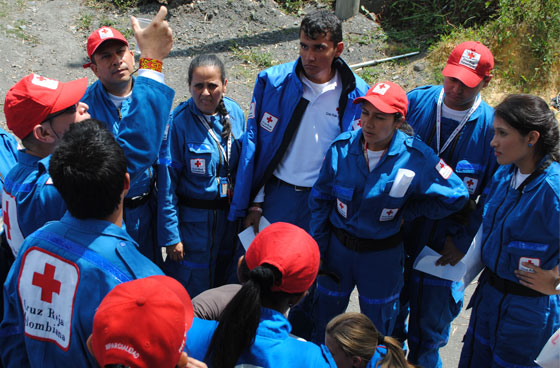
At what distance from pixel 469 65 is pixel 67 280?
9.13 feet

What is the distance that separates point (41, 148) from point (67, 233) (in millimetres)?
738

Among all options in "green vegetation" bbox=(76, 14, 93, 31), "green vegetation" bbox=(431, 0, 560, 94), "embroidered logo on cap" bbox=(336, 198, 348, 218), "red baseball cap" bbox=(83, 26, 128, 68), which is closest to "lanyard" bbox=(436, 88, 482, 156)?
"embroidered logo on cap" bbox=(336, 198, 348, 218)

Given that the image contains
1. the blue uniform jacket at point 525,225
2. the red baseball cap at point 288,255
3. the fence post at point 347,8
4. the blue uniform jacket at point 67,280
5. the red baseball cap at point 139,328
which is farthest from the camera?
the fence post at point 347,8

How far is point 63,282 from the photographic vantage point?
180 cm

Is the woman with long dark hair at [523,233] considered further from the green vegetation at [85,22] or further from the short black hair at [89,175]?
the green vegetation at [85,22]

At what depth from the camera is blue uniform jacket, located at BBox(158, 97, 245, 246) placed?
3434 mm

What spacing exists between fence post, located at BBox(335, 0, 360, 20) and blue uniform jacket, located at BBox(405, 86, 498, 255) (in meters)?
5.32

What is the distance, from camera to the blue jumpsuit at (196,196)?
3.46 metres

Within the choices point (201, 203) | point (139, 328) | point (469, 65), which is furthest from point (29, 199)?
point (469, 65)

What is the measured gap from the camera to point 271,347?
6.16 feet

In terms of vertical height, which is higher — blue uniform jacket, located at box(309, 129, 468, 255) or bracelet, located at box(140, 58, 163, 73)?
bracelet, located at box(140, 58, 163, 73)

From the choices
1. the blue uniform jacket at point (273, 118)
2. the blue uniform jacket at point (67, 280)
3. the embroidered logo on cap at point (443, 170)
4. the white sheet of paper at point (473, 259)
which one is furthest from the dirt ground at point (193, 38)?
the blue uniform jacket at point (67, 280)

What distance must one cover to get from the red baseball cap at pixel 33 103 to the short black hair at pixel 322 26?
5.48 ft

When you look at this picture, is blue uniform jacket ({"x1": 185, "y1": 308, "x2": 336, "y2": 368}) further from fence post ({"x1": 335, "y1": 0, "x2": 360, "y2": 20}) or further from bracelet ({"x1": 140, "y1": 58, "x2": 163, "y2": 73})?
fence post ({"x1": 335, "y1": 0, "x2": 360, "y2": 20})
